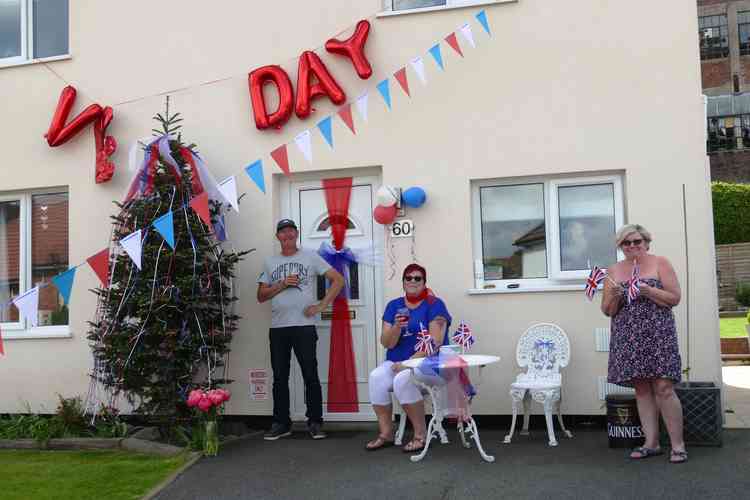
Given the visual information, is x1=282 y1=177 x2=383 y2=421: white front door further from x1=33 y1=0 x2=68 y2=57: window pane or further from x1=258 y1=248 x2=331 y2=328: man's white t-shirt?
x1=33 y1=0 x2=68 y2=57: window pane

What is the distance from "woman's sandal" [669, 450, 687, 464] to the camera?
19.0 feet

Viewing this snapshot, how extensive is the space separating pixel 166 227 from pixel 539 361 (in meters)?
3.18

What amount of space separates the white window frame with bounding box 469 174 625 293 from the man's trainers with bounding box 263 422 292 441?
6.51 feet

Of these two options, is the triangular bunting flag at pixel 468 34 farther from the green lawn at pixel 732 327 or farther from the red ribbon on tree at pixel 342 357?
the green lawn at pixel 732 327

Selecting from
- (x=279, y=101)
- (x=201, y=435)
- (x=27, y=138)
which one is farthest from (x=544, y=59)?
Answer: (x=27, y=138)

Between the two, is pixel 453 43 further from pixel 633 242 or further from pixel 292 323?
pixel 292 323

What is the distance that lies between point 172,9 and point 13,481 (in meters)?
4.57

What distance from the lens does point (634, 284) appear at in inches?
233

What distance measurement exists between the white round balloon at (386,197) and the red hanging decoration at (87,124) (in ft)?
8.91

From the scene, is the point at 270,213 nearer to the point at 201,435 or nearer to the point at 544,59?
the point at 201,435

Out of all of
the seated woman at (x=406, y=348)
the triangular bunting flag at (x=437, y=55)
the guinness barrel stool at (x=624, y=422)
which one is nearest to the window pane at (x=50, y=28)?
the triangular bunting flag at (x=437, y=55)

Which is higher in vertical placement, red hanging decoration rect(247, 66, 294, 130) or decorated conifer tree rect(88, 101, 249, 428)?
red hanging decoration rect(247, 66, 294, 130)

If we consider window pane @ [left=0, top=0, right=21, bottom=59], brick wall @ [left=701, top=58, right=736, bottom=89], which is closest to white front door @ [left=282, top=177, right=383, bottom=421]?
window pane @ [left=0, top=0, right=21, bottom=59]

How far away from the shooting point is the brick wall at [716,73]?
32.9 metres
